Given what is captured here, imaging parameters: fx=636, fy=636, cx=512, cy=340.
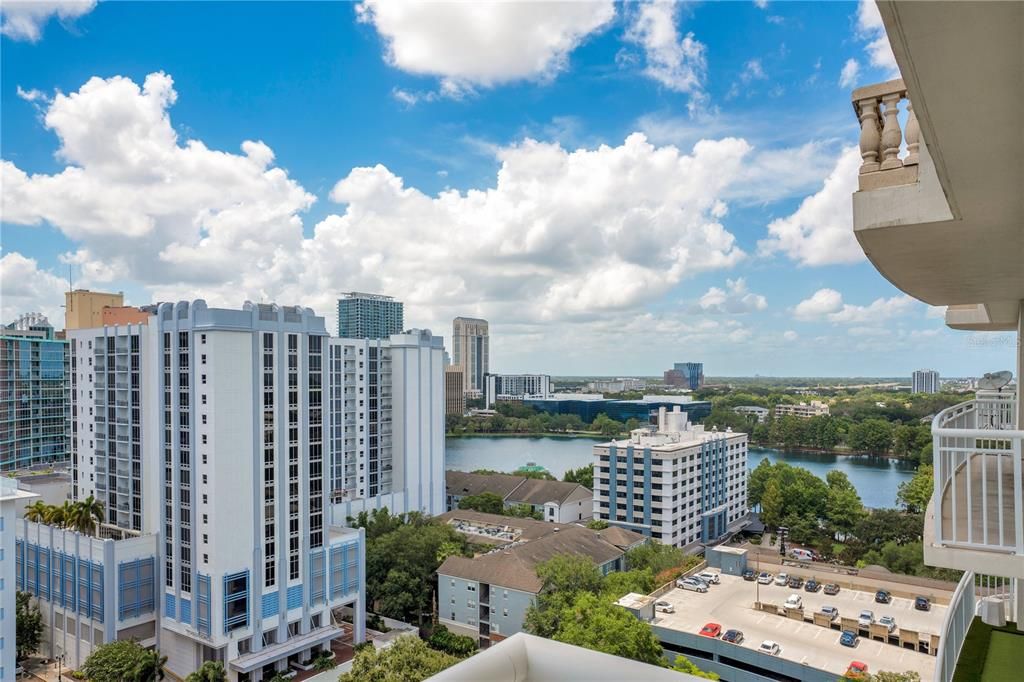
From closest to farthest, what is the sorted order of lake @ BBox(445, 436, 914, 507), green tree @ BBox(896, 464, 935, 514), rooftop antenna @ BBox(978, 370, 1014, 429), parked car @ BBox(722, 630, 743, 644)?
rooftop antenna @ BBox(978, 370, 1014, 429), parked car @ BBox(722, 630, 743, 644), green tree @ BBox(896, 464, 935, 514), lake @ BBox(445, 436, 914, 507)

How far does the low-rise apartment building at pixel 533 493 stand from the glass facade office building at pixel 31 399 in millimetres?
9602

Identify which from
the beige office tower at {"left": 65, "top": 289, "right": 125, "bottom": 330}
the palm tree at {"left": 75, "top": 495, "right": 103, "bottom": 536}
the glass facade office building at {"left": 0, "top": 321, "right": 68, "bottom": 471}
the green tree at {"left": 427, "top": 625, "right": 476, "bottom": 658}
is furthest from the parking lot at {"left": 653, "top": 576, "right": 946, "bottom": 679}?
the glass facade office building at {"left": 0, "top": 321, "right": 68, "bottom": 471}

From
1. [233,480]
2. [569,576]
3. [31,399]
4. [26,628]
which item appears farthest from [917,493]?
[31,399]

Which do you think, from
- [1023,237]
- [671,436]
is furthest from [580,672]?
[671,436]

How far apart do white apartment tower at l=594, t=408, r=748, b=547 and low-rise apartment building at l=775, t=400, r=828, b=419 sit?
13.6 m

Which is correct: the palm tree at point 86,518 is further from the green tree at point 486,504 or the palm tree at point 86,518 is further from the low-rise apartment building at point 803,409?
the low-rise apartment building at point 803,409

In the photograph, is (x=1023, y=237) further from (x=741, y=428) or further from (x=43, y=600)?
(x=741, y=428)

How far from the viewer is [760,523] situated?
14164mm

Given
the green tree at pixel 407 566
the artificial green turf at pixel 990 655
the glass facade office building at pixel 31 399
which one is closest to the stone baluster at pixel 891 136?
the artificial green turf at pixel 990 655

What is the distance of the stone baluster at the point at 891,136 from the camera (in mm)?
1008

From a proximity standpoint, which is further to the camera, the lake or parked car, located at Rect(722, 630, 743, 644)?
the lake

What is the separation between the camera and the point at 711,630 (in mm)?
6500

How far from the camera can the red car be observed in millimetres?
6414

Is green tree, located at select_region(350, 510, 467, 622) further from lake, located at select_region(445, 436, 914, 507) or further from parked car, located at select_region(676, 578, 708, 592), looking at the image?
lake, located at select_region(445, 436, 914, 507)
